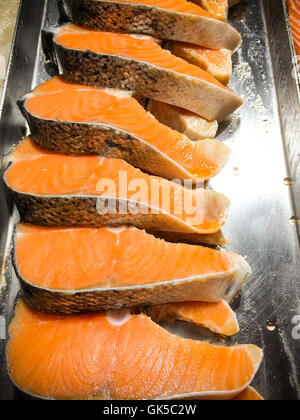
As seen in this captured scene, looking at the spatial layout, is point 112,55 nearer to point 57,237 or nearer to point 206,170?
point 206,170

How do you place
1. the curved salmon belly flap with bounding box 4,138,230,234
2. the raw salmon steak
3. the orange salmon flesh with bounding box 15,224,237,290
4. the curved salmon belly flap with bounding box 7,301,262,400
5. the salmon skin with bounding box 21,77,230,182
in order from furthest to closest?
1. the raw salmon steak
2. the salmon skin with bounding box 21,77,230,182
3. the curved salmon belly flap with bounding box 4,138,230,234
4. the orange salmon flesh with bounding box 15,224,237,290
5. the curved salmon belly flap with bounding box 7,301,262,400

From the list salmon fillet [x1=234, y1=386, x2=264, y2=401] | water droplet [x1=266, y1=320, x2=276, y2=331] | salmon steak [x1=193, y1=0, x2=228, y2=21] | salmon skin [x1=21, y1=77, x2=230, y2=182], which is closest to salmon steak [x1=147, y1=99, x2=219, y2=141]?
salmon skin [x1=21, y1=77, x2=230, y2=182]

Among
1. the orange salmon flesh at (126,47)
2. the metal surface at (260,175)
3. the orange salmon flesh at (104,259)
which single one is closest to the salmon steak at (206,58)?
the orange salmon flesh at (126,47)

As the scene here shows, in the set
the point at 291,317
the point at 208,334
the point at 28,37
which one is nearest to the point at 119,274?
the point at 208,334

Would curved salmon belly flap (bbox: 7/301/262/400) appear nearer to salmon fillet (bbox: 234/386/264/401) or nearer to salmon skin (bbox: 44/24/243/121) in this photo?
salmon fillet (bbox: 234/386/264/401)

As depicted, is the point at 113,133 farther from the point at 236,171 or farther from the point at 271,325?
the point at 271,325
